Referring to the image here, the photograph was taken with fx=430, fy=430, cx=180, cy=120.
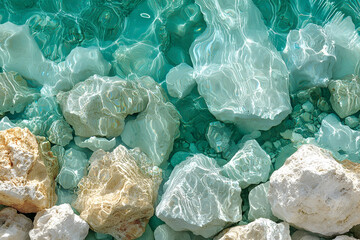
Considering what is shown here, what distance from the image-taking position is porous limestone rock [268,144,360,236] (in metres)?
3.94

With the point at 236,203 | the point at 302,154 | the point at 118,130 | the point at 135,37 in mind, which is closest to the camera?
the point at 302,154

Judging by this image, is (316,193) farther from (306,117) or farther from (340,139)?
(306,117)

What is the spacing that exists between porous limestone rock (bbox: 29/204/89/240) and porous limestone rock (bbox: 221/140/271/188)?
161 cm

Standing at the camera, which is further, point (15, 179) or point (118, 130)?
point (118, 130)

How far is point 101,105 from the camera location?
4758 millimetres

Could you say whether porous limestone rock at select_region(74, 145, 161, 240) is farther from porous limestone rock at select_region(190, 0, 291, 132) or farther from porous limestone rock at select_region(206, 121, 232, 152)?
porous limestone rock at select_region(190, 0, 291, 132)

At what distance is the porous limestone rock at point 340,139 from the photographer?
4.80 metres

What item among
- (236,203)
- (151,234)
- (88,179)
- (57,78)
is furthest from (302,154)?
(57,78)

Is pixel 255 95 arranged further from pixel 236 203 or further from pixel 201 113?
pixel 236 203

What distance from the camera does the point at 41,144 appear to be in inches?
185

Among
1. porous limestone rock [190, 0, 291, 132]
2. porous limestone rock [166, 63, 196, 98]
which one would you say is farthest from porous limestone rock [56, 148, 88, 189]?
porous limestone rock [190, 0, 291, 132]

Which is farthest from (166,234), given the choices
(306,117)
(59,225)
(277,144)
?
(306,117)

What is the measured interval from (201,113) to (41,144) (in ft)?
6.09

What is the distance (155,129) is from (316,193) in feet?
6.03
